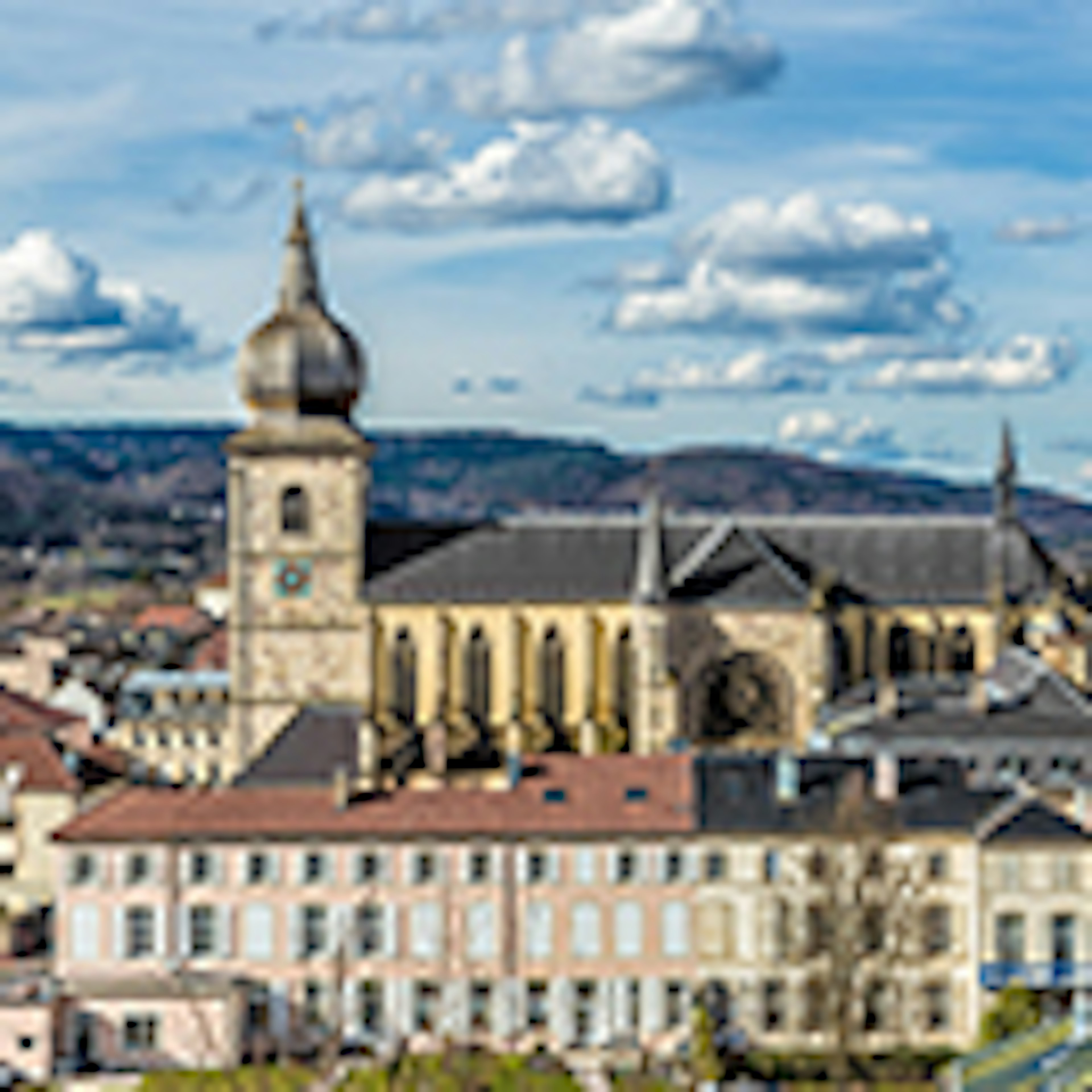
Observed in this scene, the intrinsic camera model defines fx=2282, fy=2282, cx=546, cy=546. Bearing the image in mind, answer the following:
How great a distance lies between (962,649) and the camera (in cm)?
Answer: 10350

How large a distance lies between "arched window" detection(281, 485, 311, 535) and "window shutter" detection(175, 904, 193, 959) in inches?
1180

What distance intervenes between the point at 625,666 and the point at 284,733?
16.1m

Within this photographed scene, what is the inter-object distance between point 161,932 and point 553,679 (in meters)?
30.2

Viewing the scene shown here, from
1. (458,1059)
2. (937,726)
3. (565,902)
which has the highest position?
(937,726)

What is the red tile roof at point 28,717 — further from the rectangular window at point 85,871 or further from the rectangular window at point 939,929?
the rectangular window at point 939,929

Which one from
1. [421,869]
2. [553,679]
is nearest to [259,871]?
[421,869]

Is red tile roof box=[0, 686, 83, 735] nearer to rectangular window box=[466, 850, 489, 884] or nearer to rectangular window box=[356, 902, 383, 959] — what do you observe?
rectangular window box=[356, 902, 383, 959]

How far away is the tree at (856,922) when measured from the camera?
7169cm

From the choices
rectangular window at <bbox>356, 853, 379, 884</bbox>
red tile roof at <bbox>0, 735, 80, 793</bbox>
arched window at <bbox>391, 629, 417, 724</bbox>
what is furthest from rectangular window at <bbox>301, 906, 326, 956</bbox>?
red tile roof at <bbox>0, 735, 80, 793</bbox>

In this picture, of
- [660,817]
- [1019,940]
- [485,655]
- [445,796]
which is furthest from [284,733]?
[1019,940]

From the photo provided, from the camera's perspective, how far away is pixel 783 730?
102m

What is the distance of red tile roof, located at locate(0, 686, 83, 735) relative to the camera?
413 ft

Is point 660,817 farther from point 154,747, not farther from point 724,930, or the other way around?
point 154,747

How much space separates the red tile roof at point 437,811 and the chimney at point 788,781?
3162 millimetres
